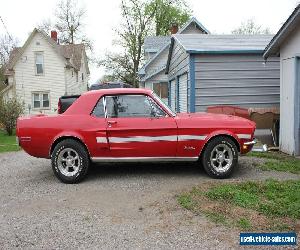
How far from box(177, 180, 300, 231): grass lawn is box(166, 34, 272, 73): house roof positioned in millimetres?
6587

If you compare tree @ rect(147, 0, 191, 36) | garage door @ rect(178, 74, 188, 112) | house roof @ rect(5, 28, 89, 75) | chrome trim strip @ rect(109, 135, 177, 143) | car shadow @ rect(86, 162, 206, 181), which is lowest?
car shadow @ rect(86, 162, 206, 181)

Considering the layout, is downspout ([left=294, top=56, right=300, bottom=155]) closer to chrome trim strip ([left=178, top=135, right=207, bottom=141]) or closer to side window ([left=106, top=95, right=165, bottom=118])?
chrome trim strip ([left=178, top=135, right=207, bottom=141])

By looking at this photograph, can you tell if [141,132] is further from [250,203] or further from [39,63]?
[39,63]

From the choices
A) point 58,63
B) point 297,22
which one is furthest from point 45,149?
point 58,63

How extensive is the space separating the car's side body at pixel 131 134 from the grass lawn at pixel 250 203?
37.9 inches

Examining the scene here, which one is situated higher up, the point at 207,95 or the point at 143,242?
the point at 207,95

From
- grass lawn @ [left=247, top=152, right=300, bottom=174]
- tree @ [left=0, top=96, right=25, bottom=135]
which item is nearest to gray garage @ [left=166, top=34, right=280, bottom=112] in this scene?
grass lawn @ [left=247, top=152, right=300, bottom=174]

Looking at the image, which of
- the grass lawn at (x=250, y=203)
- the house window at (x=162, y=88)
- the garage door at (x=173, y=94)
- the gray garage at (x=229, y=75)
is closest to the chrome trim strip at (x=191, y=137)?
the grass lawn at (x=250, y=203)

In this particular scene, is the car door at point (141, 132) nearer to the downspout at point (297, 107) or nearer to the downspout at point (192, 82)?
the downspout at point (297, 107)

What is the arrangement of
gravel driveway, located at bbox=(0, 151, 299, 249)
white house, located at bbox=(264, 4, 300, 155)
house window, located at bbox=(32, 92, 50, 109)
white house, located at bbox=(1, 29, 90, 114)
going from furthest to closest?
house window, located at bbox=(32, 92, 50, 109)
white house, located at bbox=(1, 29, 90, 114)
white house, located at bbox=(264, 4, 300, 155)
gravel driveway, located at bbox=(0, 151, 299, 249)

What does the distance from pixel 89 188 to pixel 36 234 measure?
2043mm

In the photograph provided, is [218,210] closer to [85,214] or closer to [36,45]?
[85,214]

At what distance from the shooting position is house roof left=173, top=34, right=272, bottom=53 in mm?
12148

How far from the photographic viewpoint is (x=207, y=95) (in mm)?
12500
